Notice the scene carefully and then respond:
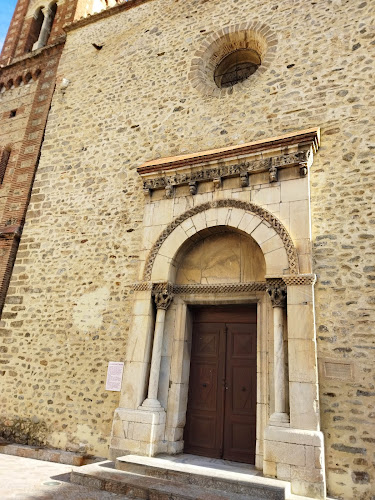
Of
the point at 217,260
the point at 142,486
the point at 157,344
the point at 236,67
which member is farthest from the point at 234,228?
the point at 236,67

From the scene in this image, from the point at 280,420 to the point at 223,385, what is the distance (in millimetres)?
1278

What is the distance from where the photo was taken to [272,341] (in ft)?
17.5

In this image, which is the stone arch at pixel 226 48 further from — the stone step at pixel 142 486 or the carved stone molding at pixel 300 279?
the stone step at pixel 142 486

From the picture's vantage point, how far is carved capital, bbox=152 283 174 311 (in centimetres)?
602

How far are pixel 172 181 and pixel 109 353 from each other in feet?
10.4

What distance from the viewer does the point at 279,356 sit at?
4980mm

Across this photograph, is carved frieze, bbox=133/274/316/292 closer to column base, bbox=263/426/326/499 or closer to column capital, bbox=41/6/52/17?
column base, bbox=263/426/326/499

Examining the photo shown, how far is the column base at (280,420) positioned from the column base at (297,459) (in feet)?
0.18

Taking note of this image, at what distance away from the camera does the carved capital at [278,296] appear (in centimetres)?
520

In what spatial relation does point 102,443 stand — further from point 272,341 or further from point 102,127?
point 102,127

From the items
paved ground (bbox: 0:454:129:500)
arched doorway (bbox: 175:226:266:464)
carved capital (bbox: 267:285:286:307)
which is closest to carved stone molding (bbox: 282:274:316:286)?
carved capital (bbox: 267:285:286:307)

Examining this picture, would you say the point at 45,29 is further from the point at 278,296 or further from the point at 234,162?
the point at 278,296

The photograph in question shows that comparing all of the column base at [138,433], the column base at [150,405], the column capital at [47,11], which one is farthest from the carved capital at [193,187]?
the column capital at [47,11]

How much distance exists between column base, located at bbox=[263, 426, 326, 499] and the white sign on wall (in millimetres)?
2520
